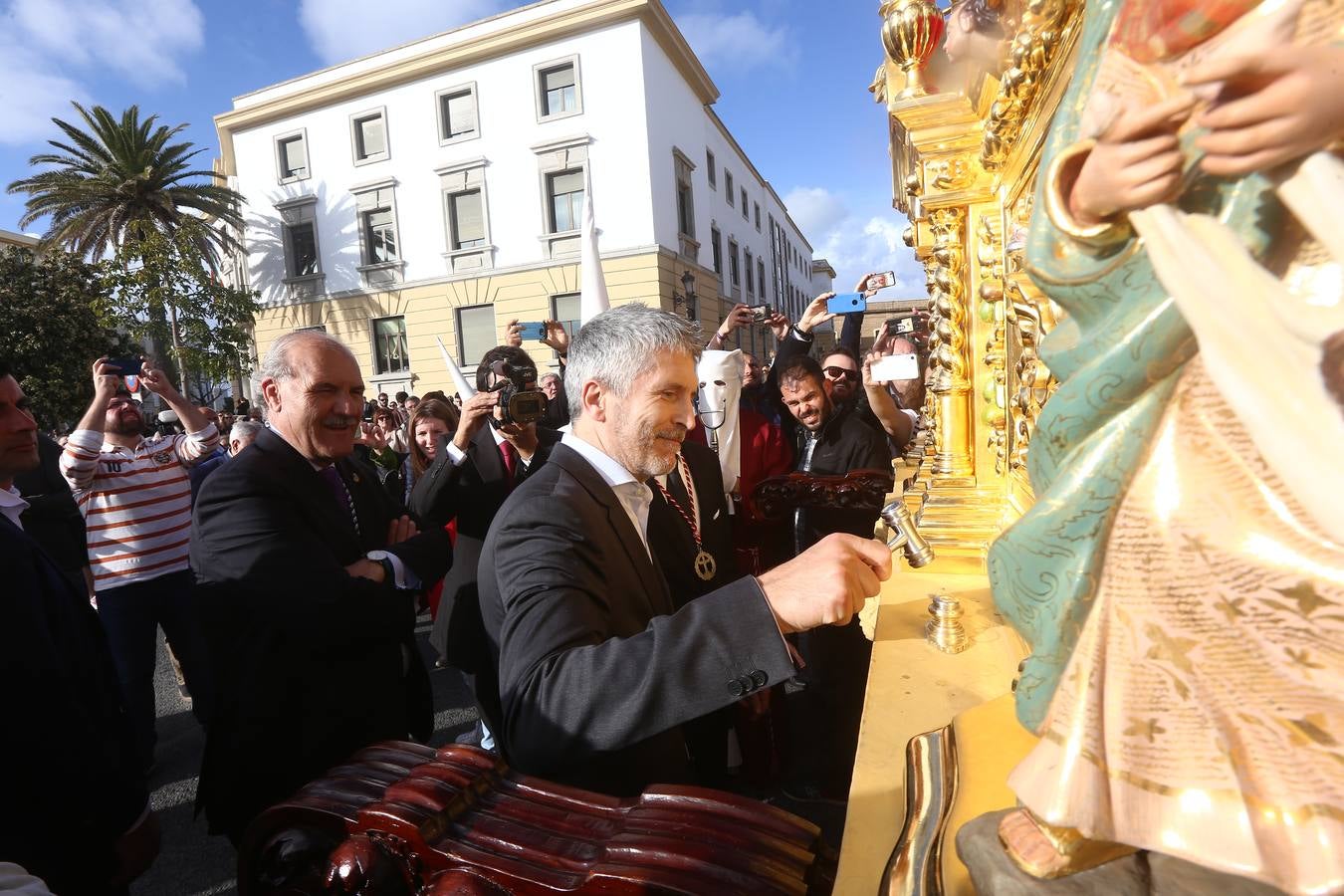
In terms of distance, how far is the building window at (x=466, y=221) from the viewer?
17344 mm

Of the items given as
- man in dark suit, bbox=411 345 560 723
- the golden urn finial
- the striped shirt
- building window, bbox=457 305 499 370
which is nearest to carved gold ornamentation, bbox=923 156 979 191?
the golden urn finial

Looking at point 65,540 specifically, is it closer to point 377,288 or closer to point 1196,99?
point 1196,99

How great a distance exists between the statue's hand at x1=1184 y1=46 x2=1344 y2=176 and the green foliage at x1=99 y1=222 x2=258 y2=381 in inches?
697

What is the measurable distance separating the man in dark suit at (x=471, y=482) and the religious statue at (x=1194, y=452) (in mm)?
1981

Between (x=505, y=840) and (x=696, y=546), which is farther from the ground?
(x=696, y=546)

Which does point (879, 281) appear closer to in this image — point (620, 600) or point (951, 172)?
point (951, 172)

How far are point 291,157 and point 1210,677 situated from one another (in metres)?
23.4

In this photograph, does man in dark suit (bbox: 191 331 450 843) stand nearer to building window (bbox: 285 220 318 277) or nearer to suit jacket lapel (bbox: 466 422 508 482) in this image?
suit jacket lapel (bbox: 466 422 508 482)

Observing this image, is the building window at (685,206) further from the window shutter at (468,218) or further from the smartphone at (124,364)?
the smartphone at (124,364)

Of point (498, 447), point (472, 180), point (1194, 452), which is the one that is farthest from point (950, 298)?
point (472, 180)

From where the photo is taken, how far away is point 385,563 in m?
2.03

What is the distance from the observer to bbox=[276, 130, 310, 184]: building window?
18.9 meters

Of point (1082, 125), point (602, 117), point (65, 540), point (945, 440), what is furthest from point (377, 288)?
point (1082, 125)

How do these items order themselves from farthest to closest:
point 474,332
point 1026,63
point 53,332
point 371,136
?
point 371,136 → point 474,332 → point 53,332 → point 1026,63
